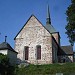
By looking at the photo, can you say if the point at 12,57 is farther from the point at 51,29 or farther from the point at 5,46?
the point at 51,29

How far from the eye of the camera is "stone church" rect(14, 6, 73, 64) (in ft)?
147

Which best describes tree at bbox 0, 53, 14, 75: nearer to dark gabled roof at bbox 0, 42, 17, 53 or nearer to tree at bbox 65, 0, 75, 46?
dark gabled roof at bbox 0, 42, 17, 53

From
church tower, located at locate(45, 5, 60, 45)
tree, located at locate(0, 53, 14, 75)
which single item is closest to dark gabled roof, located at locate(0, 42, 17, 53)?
tree, located at locate(0, 53, 14, 75)

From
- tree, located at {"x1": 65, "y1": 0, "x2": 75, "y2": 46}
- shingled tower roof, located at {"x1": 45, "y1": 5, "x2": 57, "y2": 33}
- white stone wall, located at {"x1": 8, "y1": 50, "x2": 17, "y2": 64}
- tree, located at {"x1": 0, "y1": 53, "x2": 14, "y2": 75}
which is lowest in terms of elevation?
tree, located at {"x1": 0, "y1": 53, "x2": 14, "y2": 75}

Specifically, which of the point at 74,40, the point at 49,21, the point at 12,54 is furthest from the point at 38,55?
the point at 49,21

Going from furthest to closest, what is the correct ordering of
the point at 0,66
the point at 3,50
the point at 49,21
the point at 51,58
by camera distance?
the point at 49,21, the point at 51,58, the point at 3,50, the point at 0,66

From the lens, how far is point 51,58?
4412 centimetres

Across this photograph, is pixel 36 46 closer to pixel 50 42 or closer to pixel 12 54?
pixel 50 42

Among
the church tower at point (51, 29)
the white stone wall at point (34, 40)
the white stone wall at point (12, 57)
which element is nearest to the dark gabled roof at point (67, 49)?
the church tower at point (51, 29)

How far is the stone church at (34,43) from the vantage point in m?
44.8

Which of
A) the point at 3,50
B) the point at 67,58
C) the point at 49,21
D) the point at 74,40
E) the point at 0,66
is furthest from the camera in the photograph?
the point at 49,21

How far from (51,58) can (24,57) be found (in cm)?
553

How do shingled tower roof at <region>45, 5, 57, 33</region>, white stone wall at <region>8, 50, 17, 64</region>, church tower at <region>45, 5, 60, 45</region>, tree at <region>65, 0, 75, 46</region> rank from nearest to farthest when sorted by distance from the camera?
1. tree at <region>65, 0, 75, 46</region>
2. white stone wall at <region>8, 50, 17, 64</region>
3. church tower at <region>45, 5, 60, 45</region>
4. shingled tower roof at <region>45, 5, 57, 33</region>

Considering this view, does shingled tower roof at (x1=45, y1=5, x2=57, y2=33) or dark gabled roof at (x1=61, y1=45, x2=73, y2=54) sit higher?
shingled tower roof at (x1=45, y1=5, x2=57, y2=33)
